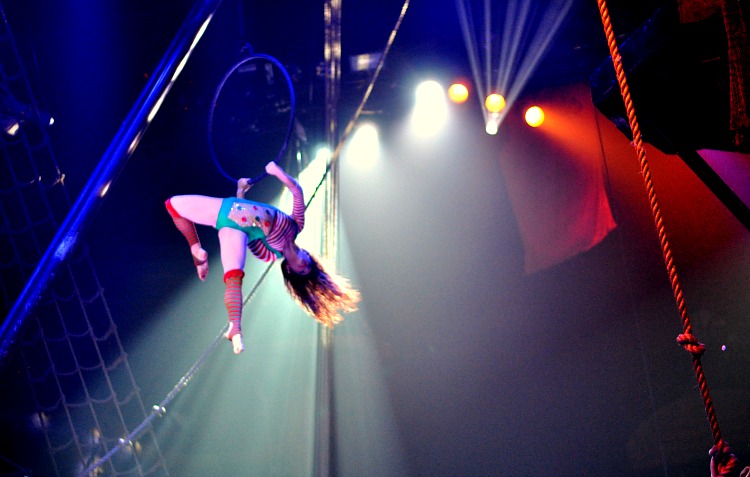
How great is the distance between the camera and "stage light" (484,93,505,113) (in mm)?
4922

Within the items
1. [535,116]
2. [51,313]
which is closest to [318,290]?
[51,313]

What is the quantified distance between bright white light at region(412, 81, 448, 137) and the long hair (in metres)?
3.15

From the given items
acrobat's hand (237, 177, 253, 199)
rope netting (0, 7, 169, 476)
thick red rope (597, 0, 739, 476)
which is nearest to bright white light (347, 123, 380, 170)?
rope netting (0, 7, 169, 476)

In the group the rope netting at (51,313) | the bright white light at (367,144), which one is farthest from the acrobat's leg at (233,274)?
the bright white light at (367,144)

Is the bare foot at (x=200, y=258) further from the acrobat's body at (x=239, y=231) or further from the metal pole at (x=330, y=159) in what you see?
the metal pole at (x=330, y=159)

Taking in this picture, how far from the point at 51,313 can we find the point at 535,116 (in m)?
4.15

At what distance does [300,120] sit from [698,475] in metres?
4.25

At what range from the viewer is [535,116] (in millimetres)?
5117

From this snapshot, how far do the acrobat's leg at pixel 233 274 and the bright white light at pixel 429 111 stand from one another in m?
3.58

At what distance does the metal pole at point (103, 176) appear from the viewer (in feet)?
4.14

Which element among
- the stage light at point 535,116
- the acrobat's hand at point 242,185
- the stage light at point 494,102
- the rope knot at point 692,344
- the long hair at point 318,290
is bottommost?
the rope knot at point 692,344

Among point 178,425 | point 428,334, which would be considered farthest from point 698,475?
point 178,425

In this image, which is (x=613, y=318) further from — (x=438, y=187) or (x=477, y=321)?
(x=438, y=187)

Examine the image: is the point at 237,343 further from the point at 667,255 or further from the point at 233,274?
the point at 667,255
